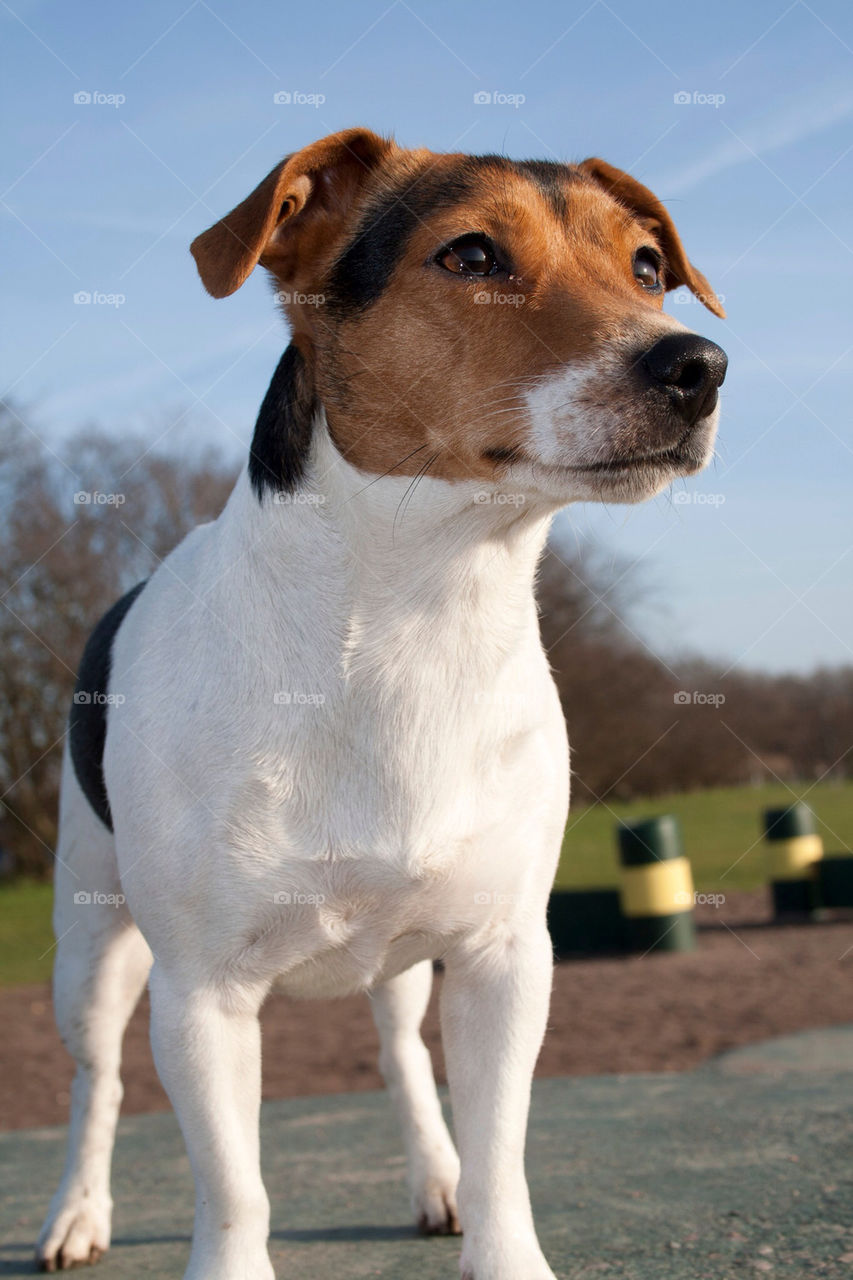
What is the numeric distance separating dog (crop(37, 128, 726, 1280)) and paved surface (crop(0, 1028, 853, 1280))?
24.1 inches

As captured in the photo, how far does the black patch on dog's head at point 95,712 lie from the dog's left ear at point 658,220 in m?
1.80

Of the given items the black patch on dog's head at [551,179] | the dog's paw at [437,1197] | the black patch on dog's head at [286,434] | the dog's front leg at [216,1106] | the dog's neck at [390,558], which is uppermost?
the black patch on dog's head at [551,179]

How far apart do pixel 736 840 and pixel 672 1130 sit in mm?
15640

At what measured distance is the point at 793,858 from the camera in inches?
510

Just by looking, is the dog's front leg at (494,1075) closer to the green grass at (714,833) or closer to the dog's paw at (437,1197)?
the dog's paw at (437,1197)

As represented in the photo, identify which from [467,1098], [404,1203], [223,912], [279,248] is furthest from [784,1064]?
[279,248]

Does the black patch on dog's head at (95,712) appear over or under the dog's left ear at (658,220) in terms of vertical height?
under

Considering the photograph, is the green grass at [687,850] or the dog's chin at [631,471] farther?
the green grass at [687,850]

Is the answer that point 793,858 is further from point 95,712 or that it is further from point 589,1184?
point 95,712

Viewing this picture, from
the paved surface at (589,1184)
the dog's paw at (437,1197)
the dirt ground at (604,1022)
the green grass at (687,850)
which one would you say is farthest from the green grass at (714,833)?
the dog's paw at (437,1197)

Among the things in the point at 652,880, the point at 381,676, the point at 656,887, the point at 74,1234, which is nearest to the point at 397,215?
the point at 381,676

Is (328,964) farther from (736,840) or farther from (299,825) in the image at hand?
(736,840)

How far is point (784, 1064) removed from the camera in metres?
6.73

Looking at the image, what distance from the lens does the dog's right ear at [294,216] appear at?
269 cm
